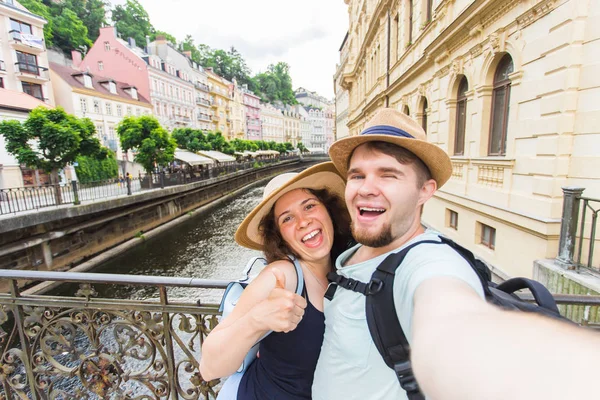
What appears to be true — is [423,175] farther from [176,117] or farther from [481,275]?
[176,117]

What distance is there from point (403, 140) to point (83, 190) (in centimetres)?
1893

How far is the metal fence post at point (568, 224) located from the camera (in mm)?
4199

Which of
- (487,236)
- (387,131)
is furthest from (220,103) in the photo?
(387,131)

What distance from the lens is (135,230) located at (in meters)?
15.7

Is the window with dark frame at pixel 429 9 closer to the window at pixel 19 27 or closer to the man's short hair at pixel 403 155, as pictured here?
the man's short hair at pixel 403 155

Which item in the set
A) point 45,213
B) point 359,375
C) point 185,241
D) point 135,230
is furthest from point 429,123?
point 135,230

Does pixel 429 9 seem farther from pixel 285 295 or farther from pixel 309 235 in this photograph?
pixel 285 295

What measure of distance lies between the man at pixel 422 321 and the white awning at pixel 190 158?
28.4 metres

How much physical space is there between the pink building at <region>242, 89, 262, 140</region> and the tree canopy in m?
60.4

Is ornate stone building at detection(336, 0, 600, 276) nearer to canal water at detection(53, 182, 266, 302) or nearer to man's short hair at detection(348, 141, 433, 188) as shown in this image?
man's short hair at detection(348, 141, 433, 188)

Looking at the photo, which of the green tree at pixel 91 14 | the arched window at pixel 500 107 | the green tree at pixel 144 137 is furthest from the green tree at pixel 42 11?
the arched window at pixel 500 107

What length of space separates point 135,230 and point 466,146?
15.7 m

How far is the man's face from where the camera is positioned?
1132mm

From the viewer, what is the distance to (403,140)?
45.0 inches
